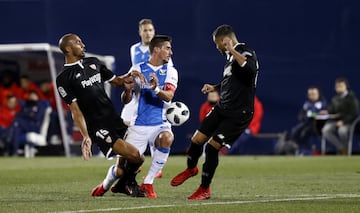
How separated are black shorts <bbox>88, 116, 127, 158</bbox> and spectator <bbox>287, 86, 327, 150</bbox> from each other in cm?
1347

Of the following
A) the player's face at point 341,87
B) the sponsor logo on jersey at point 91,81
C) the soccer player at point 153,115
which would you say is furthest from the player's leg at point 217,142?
the player's face at point 341,87

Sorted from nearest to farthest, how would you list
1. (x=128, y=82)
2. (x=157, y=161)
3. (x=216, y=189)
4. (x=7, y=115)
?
(x=128, y=82) → (x=157, y=161) → (x=216, y=189) → (x=7, y=115)

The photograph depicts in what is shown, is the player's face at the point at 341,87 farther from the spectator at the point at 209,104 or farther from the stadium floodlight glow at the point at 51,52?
the stadium floodlight glow at the point at 51,52

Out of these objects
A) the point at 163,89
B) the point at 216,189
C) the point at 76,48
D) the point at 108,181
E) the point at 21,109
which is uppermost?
the point at 76,48

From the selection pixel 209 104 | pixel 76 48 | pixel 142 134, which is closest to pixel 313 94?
pixel 209 104

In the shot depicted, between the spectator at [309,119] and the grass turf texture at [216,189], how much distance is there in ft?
14.9

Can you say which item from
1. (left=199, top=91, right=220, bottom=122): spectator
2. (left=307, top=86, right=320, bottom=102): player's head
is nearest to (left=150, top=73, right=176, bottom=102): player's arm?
(left=199, top=91, right=220, bottom=122): spectator

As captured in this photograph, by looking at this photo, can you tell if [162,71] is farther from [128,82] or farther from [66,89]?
[66,89]

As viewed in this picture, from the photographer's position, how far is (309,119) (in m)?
24.3

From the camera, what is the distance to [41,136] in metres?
24.4

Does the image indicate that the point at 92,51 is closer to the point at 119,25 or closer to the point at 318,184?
the point at 119,25

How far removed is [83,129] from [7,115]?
14.7 m

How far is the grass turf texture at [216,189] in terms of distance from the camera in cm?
967

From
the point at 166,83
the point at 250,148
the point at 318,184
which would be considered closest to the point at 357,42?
the point at 250,148
